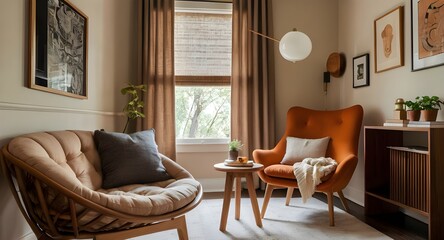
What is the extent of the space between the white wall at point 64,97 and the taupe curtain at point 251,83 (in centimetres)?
127

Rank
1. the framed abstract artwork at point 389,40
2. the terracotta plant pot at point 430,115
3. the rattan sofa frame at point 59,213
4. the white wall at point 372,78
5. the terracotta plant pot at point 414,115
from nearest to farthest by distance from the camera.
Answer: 1. the rattan sofa frame at point 59,213
2. the terracotta plant pot at point 430,115
3. the terracotta plant pot at point 414,115
4. the white wall at point 372,78
5. the framed abstract artwork at point 389,40

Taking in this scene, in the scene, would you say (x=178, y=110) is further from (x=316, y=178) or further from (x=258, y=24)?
(x=316, y=178)

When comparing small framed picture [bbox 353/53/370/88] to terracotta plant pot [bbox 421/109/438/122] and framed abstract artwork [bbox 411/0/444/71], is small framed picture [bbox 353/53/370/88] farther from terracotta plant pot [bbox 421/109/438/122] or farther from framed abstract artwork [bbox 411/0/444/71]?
terracotta plant pot [bbox 421/109/438/122]

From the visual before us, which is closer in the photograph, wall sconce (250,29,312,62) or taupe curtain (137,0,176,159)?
wall sconce (250,29,312,62)

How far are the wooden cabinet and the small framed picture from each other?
75 centimetres

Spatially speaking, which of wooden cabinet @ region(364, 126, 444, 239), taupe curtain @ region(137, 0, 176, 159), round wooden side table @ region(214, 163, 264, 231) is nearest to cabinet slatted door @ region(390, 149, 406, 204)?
wooden cabinet @ region(364, 126, 444, 239)

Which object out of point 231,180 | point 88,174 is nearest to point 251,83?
point 231,180

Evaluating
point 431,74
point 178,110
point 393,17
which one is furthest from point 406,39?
point 178,110

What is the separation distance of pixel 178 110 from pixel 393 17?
8.29ft

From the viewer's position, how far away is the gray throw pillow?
6.47 ft

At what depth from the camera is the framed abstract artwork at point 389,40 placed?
270 cm

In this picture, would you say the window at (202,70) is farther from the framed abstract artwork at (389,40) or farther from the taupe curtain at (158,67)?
the framed abstract artwork at (389,40)

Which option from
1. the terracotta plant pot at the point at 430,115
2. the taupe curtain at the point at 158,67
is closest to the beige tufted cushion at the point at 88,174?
the taupe curtain at the point at 158,67

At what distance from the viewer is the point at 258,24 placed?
3.68m
